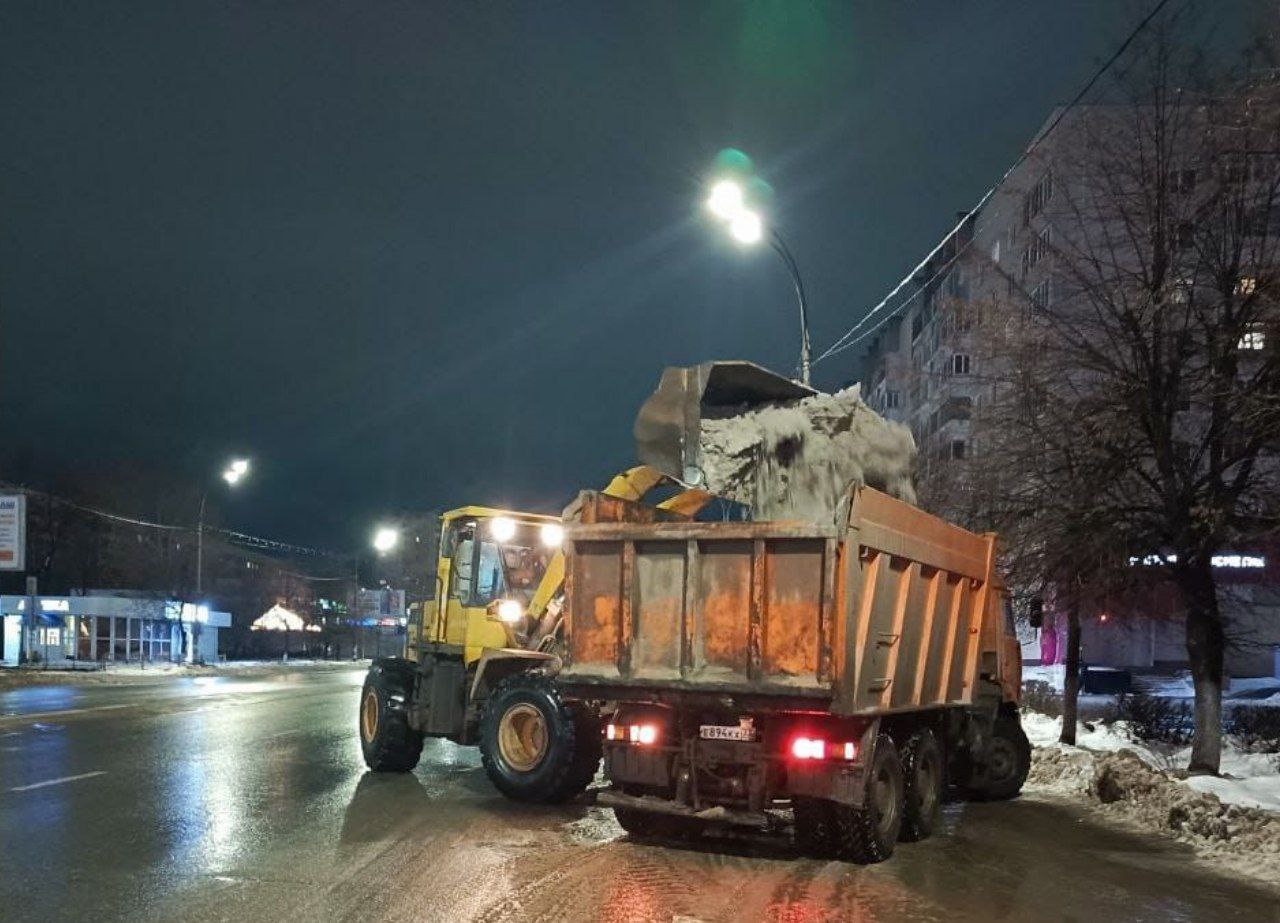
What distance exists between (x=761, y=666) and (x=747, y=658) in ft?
0.42

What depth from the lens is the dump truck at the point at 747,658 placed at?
8695 mm

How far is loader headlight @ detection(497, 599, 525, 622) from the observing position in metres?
13.6

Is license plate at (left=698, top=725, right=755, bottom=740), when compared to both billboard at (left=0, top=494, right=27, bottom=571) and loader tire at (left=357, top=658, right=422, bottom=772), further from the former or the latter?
billboard at (left=0, top=494, right=27, bottom=571)

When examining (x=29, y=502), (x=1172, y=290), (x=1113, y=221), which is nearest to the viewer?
(x=1172, y=290)

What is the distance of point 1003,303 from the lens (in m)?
16.2

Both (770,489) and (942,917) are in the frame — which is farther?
(770,489)

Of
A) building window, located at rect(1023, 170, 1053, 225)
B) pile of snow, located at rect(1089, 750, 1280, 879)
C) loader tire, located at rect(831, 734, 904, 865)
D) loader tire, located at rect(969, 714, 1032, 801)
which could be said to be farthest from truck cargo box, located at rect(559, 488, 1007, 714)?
building window, located at rect(1023, 170, 1053, 225)

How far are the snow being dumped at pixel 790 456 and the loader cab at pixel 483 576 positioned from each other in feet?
12.7

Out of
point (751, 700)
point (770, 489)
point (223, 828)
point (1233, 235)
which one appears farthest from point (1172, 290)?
point (223, 828)

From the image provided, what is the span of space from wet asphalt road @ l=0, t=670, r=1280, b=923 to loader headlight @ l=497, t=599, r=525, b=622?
6.24 ft

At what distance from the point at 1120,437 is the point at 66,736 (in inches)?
626

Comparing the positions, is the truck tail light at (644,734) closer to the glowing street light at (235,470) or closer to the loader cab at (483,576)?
the loader cab at (483,576)

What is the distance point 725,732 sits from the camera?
9.02 meters

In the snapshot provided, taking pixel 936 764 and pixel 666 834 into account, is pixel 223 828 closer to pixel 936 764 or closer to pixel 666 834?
pixel 666 834
